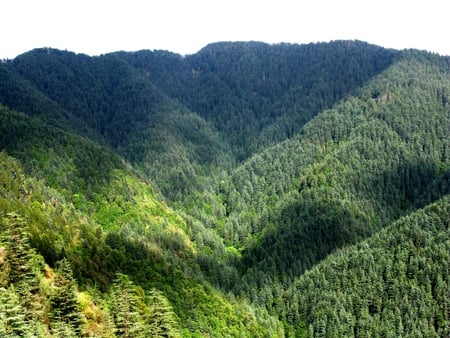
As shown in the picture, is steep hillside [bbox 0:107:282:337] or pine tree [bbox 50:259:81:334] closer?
pine tree [bbox 50:259:81:334]

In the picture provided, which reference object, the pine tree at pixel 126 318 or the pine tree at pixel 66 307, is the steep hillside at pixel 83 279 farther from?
the pine tree at pixel 126 318

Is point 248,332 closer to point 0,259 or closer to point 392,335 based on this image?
point 392,335

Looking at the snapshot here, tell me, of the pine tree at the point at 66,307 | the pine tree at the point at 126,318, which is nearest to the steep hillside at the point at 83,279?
the pine tree at the point at 66,307

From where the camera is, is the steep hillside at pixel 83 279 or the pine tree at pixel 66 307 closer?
the pine tree at pixel 66 307

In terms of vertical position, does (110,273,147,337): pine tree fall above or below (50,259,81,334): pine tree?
below

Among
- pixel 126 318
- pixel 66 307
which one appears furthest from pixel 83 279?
pixel 126 318

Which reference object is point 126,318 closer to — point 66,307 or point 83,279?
point 66,307

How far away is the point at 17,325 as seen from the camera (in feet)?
225

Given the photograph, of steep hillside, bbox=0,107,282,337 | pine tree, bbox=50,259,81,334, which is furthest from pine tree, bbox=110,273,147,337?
pine tree, bbox=50,259,81,334

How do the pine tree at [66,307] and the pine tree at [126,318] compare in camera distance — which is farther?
the pine tree at [126,318]

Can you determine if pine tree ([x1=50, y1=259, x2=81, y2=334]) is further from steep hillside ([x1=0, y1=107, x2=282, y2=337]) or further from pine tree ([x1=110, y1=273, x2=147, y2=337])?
pine tree ([x1=110, y1=273, x2=147, y2=337])

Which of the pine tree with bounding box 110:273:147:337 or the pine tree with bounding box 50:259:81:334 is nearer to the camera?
the pine tree with bounding box 50:259:81:334

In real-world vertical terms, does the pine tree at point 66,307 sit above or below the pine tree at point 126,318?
above

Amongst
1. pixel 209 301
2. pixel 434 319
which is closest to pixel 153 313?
pixel 209 301
